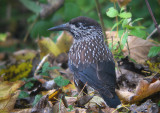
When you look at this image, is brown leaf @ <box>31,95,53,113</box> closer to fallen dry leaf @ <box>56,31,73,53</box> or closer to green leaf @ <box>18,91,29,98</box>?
green leaf @ <box>18,91,29,98</box>

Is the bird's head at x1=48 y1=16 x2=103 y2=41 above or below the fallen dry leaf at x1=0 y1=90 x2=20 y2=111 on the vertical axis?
above

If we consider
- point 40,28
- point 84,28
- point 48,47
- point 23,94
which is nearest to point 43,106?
point 23,94

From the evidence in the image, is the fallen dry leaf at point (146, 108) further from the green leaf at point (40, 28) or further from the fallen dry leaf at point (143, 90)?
the green leaf at point (40, 28)

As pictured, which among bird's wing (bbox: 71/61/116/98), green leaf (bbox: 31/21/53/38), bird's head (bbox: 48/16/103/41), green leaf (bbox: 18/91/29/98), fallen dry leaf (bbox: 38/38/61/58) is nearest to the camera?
bird's wing (bbox: 71/61/116/98)

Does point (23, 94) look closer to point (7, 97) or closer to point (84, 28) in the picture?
point (7, 97)

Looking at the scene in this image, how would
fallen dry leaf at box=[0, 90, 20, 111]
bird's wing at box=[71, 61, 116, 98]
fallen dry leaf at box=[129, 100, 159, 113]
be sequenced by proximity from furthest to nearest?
bird's wing at box=[71, 61, 116, 98]
fallen dry leaf at box=[0, 90, 20, 111]
fallen dry leaf at box=[129, 100, 159, 113]

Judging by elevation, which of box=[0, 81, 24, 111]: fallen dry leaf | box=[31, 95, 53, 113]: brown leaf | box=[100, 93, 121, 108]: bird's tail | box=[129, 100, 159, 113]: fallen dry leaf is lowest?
box=[129, 100, 159, 113]: fallen dry leaf

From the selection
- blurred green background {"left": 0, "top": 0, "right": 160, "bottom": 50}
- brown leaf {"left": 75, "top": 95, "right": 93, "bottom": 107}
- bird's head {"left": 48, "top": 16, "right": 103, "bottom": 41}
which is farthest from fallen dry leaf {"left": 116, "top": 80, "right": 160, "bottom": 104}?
bird's head {"left": 48, "top": 16, "right": 103, "bottom": 41}

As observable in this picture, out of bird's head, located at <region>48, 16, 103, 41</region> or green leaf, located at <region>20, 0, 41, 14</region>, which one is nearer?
bird's head, located at <region>48, 16, 103, 41</region>
